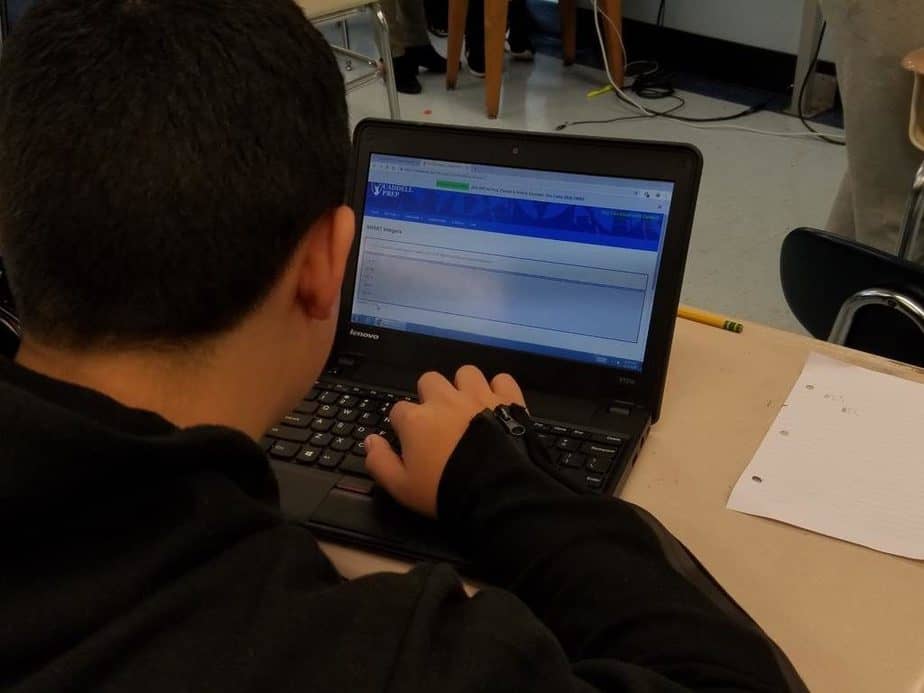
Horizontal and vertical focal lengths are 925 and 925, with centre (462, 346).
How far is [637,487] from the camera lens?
66 centimetres

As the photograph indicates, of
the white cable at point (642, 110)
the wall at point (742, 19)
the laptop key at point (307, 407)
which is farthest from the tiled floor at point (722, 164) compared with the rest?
the laptop key at point (307, 407)

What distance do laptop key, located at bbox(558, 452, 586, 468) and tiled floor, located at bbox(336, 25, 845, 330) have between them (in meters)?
1.41

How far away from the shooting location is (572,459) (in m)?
0.67

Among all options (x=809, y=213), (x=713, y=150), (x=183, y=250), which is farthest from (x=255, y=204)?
(x=713, y=150)

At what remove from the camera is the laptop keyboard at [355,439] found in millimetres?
659

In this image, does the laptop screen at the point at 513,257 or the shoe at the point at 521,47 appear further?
the shoe at the point at 521,47

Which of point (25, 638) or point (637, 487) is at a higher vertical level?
point (25, 638)

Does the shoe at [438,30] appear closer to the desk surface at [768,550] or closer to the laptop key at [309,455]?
the desk surface at [768,550]

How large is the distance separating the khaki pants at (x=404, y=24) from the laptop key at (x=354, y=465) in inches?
114

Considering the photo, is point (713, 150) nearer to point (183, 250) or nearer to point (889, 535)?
point (889, 535)

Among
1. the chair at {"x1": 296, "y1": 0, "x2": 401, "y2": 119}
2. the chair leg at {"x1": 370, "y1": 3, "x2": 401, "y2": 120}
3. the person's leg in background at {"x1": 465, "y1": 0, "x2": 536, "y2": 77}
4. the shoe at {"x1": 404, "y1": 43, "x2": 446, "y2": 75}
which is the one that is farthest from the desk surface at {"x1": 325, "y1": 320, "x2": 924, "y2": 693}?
the person's leg in background at {"x1": 465, "y1": 0, "x2": 536, "y2": 77}

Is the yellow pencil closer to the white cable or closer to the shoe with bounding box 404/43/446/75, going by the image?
the white cable

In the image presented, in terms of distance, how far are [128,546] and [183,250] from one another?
0.45 ft

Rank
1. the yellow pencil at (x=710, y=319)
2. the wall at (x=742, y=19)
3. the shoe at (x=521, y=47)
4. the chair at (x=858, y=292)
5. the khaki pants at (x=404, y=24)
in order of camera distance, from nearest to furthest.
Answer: the yellow pencil at (x=710, y=319) < the chair at (x=858, y=292) < the wall at (x=742, y=19) < the khaki pants at (x=404, y=24) < the shoe at (x=521, y=47)
